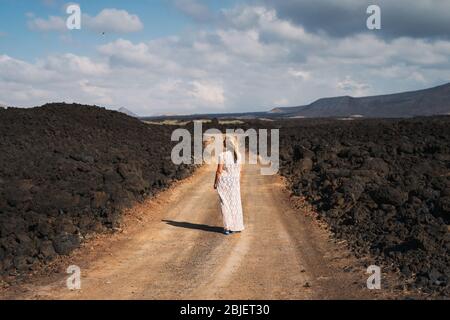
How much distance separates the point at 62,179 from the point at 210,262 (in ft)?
30.3

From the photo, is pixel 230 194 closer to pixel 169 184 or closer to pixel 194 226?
pixel 194 226

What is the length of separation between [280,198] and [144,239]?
6.07 metres

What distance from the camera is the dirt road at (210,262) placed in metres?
7.95

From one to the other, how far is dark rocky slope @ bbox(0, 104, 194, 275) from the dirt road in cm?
84

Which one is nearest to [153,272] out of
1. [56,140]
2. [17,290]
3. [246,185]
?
[17,290]

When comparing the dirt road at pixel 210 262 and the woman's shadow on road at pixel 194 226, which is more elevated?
the woman's shadow on road at pixel 194 226

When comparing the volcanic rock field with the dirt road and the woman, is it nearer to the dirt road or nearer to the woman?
the dirt road

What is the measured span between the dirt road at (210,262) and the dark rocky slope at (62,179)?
837mm

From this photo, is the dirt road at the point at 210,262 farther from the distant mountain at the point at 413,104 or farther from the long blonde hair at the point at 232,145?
the distant mountain at the point at 413,104

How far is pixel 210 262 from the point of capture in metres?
9.48

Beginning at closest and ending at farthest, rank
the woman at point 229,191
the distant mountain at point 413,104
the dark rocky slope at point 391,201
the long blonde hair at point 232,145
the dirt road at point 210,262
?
1. the dirt road at point 210,262
2. the dark rocky slope at point 391,201
3. the long blonde hair at point 232,145
4. the woman at point 229,191
5. the distant mountain at point 413,104

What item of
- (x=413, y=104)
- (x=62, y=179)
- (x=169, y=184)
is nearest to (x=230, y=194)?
(x=62, y=179)

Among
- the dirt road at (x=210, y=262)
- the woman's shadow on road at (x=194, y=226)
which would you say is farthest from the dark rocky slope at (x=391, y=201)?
the woman's shadow on road at (x=194, y=226)
